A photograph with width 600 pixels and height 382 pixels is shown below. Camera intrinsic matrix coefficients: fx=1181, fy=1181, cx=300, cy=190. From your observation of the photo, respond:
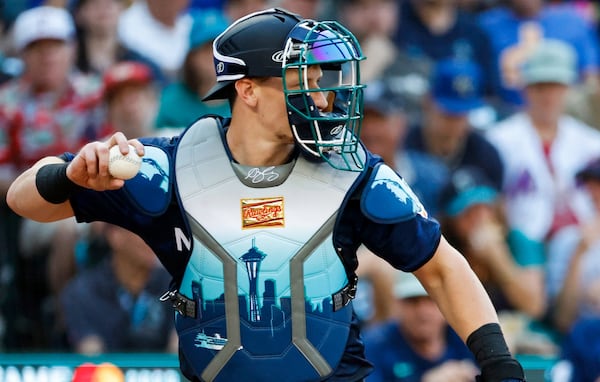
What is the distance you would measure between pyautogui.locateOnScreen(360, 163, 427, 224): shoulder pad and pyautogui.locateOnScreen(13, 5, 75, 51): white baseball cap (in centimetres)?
426

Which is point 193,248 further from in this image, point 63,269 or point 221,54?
point 63,269

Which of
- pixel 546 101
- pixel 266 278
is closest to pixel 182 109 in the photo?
pixel 546 101

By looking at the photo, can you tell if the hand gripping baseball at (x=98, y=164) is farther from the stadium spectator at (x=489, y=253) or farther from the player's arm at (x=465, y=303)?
the stadium spectator at (x=489, y=253)

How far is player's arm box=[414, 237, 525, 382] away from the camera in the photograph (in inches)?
135

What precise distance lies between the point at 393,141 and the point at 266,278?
145 inches

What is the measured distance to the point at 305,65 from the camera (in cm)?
337

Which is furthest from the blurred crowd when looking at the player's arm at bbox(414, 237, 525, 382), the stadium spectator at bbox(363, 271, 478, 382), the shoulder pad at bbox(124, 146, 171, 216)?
the shoulder pad at bbox(124, 146, 171, 216)

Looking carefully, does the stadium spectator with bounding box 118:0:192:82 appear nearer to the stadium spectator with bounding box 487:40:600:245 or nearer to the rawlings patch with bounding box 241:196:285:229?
the stadium spectator with bounding box 487:40:600:245

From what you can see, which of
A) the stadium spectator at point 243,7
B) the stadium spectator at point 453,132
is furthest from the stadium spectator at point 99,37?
the stadium spectator at point 453,132

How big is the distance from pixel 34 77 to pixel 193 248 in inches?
164

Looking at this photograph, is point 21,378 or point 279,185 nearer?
point 279,185

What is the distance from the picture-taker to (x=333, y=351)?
3465mm

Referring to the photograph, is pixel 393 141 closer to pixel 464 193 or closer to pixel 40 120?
pixel 464 193

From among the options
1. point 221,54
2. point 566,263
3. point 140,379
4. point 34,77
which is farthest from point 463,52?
point 221,54
